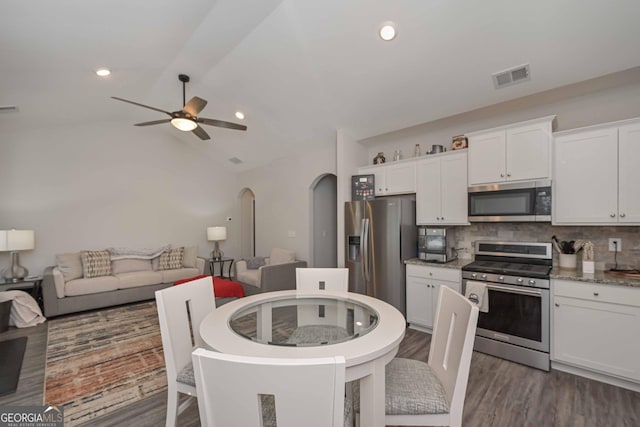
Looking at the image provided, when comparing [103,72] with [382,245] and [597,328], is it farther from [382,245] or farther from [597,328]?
[597,328]

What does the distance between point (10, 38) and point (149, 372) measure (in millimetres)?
3063

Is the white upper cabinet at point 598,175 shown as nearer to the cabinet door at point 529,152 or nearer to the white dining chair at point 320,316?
the cabinet door at point 529,152

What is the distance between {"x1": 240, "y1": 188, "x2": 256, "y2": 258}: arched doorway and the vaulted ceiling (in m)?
3.43

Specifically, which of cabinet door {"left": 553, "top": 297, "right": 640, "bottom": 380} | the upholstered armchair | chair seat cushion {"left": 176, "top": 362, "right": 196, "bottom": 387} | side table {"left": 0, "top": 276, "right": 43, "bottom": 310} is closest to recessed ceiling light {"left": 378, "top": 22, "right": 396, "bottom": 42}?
cabinet door {"left": 553, "top": 297, "right": 640, "bottom": 380}

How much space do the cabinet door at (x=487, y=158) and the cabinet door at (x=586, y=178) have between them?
44cm

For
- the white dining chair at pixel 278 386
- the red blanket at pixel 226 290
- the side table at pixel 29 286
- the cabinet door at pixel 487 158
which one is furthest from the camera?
the red blanket at pixel 226 290

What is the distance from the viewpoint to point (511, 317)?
107 inches

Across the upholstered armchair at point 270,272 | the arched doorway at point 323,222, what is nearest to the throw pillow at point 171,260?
the upholstered armchair at point 270,272

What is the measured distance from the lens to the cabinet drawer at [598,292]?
2.19 m

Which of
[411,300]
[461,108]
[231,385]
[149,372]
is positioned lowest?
[149,372]

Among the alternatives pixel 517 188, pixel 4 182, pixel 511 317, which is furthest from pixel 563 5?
pixel 4 182

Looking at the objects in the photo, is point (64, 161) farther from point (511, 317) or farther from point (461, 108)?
point (511, 317)

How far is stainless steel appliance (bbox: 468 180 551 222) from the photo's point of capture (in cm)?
278

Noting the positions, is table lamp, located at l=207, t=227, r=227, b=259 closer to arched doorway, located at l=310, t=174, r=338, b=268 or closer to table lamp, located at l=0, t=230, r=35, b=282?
arched doorway, located at l=310, t=174, r=338, b=268
